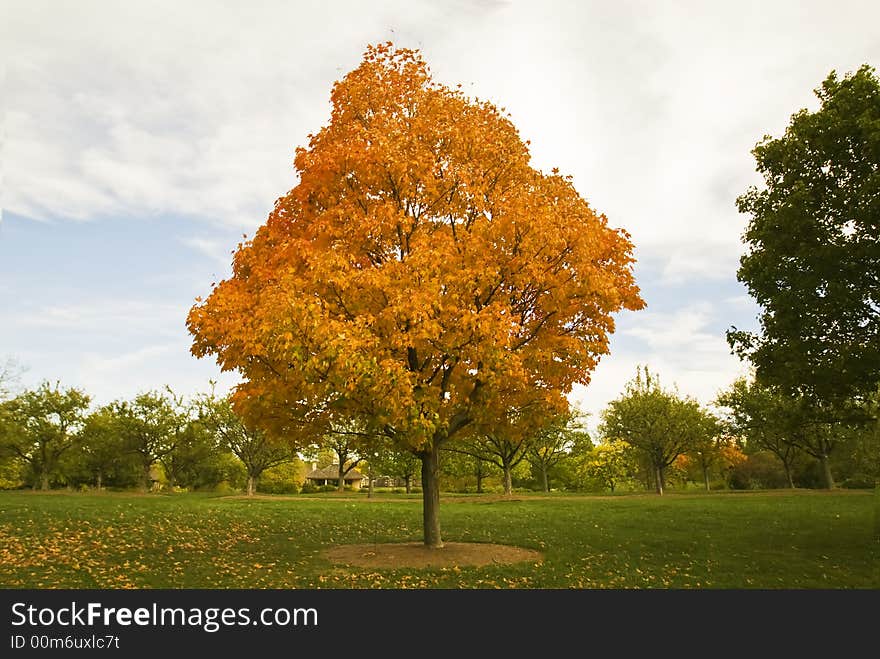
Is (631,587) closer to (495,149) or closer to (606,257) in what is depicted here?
(606,257)

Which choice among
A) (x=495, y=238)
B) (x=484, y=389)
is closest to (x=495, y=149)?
(x=495, y=238)

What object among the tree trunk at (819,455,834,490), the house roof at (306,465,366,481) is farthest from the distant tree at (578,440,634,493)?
the house roof at (306,465,366,481)

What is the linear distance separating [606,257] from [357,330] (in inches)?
281

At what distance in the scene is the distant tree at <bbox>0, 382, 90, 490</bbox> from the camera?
5559cm

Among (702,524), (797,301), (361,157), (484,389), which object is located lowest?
(702,524)

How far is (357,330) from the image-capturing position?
38.6 feet

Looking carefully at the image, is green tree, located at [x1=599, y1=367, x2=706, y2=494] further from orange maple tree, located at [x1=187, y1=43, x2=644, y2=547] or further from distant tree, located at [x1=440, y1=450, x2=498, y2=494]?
orange maple tree, located at [x1=187, y1=43, x2=644, y2=547]

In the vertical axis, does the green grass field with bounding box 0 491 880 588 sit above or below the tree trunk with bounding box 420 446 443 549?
below

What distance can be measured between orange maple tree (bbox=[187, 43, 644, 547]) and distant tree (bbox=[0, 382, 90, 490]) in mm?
54303

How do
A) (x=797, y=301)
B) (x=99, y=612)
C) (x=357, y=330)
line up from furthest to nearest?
(x=797, y=301) < (x=357, y=330) < (x=99, y=612)

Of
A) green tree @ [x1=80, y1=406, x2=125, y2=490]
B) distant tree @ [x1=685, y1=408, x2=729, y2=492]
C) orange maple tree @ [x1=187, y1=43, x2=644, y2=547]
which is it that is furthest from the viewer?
green tree @ [x1=80, y1=406, x2=125, y2=490]

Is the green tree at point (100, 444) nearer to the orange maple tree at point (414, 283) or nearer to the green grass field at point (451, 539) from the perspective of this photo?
the green grass field at point (451, 539)

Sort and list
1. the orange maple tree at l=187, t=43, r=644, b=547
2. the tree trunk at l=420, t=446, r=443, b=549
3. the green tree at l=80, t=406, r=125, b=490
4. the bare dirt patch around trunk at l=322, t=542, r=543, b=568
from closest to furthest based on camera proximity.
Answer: the orange maple tree at l=187, t=43, r=644, b=547 < the bare dirt patch around trunk at l=322, t=542, r=543, b=568 < the tree trunk at l=420, t=446, r=443, b=549 < the green tree at l=80, t=406, r=125, b=490

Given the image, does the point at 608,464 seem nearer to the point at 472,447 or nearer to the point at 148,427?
the point at 472,447
